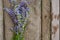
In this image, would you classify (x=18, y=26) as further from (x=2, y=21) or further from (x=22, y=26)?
(x=2, y=21)

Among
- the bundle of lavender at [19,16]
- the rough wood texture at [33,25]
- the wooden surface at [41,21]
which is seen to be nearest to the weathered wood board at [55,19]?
the wooden surface at [41,21]

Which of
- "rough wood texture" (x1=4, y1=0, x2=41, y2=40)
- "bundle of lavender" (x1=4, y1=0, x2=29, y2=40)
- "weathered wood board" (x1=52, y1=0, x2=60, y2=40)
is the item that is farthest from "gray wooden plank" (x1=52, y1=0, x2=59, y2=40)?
"bundle of lavender" (x1=4, y1=0, x2=29, y2=40)

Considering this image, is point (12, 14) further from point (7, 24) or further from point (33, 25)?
point (33, 25)

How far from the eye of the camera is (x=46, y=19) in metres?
1.98

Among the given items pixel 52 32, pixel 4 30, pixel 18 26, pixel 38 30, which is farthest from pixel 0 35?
pixel 52 32

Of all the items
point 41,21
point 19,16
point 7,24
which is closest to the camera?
point 19,16

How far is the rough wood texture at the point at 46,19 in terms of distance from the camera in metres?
1.97

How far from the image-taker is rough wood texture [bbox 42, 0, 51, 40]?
77.5 inches

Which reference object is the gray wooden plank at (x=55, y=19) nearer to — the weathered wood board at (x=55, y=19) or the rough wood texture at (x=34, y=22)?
the weathered wood board at (x=55, y=19)

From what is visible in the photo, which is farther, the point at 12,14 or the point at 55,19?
the point at 55,19

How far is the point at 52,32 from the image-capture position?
6.58 feet

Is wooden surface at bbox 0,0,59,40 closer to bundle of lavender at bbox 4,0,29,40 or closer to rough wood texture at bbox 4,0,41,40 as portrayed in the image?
rough wood texture at bbox 4,0,41,40

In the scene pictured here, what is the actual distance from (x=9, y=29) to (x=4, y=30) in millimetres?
51

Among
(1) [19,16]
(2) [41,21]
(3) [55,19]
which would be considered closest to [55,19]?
(3) [55,19]
